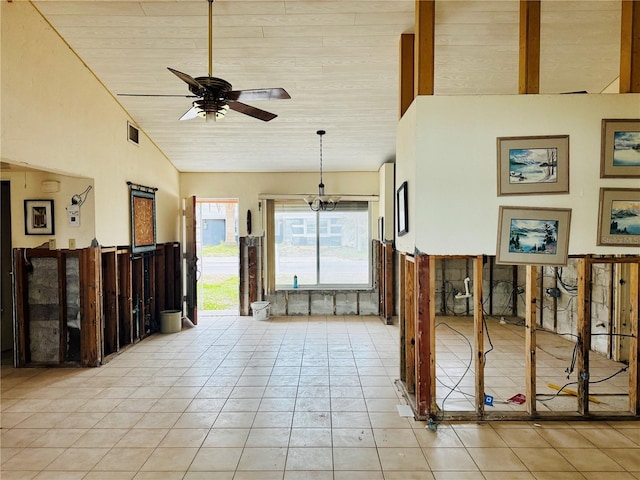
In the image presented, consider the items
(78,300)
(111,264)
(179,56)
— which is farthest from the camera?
(111,264)

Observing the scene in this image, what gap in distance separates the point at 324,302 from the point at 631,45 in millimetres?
5969

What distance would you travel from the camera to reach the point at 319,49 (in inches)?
160

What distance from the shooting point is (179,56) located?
4148 mm

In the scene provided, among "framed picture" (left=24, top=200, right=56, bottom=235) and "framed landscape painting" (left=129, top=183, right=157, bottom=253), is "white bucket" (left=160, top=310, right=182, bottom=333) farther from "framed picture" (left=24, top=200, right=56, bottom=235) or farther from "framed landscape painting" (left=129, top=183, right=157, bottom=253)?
"framed picture" (left=24, top=200, right=56, bottom=235)

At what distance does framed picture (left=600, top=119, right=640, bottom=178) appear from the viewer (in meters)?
3.12

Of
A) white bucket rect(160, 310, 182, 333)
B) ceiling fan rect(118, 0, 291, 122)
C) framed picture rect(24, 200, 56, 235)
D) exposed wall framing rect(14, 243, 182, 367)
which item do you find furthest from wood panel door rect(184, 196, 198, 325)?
ceiling fan rect(118, 0, 291, 122)

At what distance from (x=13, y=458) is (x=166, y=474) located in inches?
50.0

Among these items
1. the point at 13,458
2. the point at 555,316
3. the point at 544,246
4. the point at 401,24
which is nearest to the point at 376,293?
the point at 555,316

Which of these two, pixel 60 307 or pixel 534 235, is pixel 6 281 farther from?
pixel 534 235

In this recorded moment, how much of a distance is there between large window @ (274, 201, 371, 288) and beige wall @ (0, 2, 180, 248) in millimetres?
3076

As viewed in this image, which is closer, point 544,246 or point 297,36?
point 544,246

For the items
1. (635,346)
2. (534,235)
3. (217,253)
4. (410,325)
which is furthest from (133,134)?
(635,346)

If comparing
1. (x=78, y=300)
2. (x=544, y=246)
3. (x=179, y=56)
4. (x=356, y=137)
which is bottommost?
(x=78, y=300)

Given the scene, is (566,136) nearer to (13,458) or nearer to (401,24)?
(401,24)
